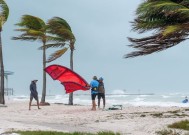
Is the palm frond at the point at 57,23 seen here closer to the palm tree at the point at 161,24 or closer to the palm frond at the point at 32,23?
the palm frond at the point at 32,23

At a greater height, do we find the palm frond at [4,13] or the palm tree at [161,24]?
the palm frond at [4,13]

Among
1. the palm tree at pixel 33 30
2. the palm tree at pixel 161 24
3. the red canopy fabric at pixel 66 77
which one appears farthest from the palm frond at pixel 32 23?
the palm tree at pixel 161 24

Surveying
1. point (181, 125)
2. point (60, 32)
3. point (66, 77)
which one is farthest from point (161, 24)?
point (60, 32)

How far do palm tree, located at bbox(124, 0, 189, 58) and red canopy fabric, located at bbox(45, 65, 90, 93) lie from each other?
8903 mm

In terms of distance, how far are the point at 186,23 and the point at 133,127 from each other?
15.3 feet

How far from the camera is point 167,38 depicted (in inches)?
656

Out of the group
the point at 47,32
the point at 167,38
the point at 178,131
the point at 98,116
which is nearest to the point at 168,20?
the point at 167,38

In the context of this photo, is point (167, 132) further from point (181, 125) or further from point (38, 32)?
point (38, 32)

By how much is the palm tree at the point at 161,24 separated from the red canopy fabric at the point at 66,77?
29.2 feet

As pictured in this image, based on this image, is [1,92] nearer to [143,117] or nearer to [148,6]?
[143,117]

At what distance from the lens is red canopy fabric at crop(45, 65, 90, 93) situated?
26172mm

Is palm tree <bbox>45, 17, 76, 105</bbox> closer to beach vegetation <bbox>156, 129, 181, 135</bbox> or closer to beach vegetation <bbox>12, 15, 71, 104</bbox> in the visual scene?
beach vegetation <bbox>12, 15, 71, 104</bbox>

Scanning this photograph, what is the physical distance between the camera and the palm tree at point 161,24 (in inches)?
608

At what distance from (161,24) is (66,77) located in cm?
1053
